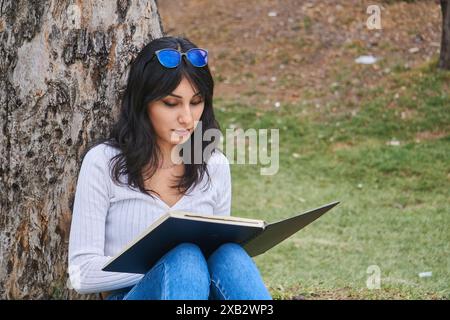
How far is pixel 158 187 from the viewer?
306cm

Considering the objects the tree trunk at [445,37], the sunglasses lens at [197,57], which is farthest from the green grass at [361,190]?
the sunglasses lens at [197,57]

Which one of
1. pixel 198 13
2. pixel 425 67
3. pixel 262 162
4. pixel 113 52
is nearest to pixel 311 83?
pixel 425 67

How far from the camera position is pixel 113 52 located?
3.25 m

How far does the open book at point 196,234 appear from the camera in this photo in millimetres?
2547

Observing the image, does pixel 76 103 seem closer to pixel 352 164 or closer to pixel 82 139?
pixel 82 139

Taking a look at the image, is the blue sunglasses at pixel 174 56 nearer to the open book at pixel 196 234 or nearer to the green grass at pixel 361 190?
the open book at pixel 196 234

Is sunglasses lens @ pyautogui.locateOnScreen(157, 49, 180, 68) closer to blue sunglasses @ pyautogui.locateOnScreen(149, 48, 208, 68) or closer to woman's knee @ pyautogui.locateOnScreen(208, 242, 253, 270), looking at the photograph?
blue sunglasses @ pyautogui.locateOnScreen(149, 48, 208, 68)

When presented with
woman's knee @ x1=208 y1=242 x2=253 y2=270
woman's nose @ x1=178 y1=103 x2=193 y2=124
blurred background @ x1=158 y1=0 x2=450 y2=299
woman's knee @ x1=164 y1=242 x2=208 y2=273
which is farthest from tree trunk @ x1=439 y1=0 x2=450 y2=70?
woman's knee @ x1=164 y1=242 x2=208 y2=273

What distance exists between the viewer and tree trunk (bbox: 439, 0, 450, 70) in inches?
383

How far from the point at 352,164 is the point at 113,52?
213 inches

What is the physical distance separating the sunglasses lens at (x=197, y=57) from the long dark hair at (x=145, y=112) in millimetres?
18

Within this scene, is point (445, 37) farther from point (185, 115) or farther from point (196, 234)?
point (196, 234)

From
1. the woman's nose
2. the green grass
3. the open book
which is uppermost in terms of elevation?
the woman's nose

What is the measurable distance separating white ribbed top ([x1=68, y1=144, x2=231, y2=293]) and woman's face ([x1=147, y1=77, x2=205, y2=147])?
0.65 feet
